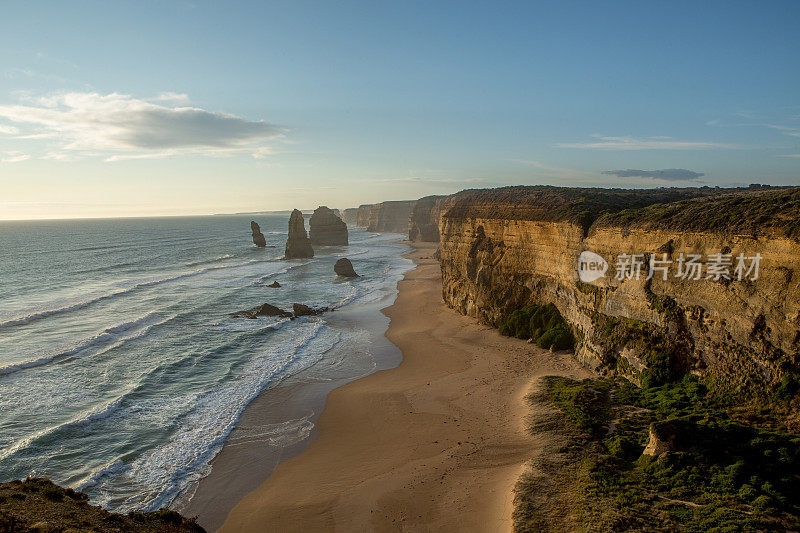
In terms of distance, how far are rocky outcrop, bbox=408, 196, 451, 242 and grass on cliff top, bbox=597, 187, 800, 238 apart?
84.0 metres

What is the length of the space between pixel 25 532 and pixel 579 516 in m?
11.3

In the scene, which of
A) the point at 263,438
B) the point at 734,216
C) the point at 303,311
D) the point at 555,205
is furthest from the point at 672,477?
the point at 303,311

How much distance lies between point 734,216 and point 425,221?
9198cm

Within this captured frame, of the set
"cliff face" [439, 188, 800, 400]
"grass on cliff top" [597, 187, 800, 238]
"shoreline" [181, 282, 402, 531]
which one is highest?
"grass on cliff top" [597, 187, 800, 238]

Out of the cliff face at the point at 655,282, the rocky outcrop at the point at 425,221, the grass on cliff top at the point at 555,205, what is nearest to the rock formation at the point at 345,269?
the grass on cliff top at the point at 555,205

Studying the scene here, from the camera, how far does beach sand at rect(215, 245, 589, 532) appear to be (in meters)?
12.3

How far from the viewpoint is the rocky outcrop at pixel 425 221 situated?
105 m

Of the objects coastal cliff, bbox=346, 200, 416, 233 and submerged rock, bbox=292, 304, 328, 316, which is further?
coastal cliff, bbox=346, 200, 416, 233

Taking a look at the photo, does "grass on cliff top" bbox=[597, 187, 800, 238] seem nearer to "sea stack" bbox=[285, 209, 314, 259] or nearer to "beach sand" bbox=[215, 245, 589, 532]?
"beach sand" bbox=[215, 245, 589, 532]

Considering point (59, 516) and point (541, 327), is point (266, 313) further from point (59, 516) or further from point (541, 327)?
point (59, 516)

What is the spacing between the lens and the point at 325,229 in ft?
330

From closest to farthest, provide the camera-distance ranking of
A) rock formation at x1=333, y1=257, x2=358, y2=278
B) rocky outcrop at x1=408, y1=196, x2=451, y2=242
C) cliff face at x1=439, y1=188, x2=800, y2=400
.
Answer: cliff face at x1=439, y1=188, x2=800, y2=400, rock formation at x1=333, y1=257, x2=358, y2=278, rocky outcrop at x1=408, y1=196, x2=451, y2=242

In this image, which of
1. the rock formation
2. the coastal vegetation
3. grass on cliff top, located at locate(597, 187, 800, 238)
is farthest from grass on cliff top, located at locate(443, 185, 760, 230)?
the rock formation

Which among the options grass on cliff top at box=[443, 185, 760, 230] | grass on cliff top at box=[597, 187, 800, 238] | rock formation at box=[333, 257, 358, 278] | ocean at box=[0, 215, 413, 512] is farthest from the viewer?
rock formation at box=[333, 257, 358, 278]
